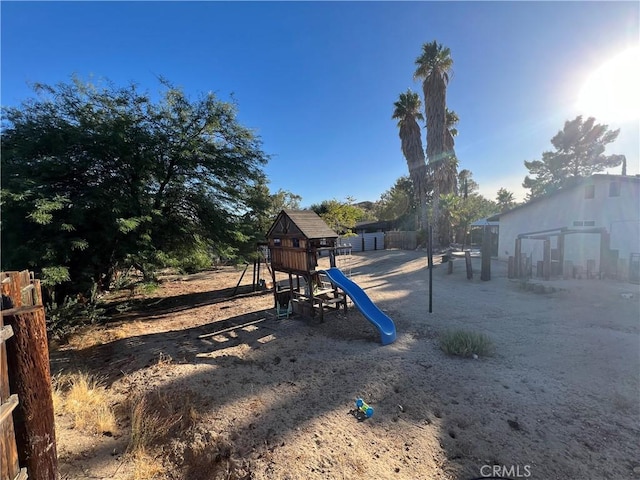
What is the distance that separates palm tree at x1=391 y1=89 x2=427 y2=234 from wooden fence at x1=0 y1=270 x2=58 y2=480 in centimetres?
2453

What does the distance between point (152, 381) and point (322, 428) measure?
2.82 metres

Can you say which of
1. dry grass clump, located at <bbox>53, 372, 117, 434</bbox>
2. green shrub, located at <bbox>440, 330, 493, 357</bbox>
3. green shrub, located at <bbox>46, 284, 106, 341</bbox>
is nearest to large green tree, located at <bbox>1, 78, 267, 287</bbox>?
green shrub, located at <bbox>46, 284, 106, 341</bbox>

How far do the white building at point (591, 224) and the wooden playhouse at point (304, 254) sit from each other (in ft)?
30.9

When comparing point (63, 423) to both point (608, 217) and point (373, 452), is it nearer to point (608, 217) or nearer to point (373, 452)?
point (373, 452)

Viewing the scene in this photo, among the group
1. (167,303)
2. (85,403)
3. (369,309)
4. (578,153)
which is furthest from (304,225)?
(578,153)

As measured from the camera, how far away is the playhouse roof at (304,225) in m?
7.95

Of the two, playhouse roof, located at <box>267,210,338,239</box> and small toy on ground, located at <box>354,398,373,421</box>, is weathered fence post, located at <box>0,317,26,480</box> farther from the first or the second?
playhouse roof, located at <box>267,210,338,239</box>

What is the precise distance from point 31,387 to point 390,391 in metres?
3.80

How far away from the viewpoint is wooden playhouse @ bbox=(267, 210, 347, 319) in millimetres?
7887

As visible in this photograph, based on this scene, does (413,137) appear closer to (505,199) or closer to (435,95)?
(435,95)

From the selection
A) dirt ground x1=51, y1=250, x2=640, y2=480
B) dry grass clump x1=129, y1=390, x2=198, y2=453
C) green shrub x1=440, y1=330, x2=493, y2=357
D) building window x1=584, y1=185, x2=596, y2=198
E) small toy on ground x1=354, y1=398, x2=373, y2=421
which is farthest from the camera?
building window x1=584, y1=185, x2=596, y2=198

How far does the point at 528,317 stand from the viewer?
24.0ft

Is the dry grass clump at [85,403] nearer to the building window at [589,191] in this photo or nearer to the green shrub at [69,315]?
the green shrub at [69,315]

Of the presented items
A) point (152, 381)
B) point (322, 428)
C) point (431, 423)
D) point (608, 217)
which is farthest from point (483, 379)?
point (608, 217)
